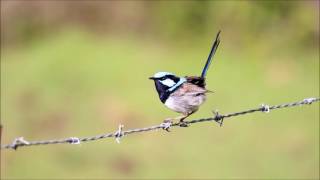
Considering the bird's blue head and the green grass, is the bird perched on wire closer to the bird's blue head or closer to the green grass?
the bird's blue head

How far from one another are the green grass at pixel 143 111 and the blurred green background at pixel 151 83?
0.01m

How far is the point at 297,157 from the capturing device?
7.91 meters

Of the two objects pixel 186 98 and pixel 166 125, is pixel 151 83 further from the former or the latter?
pixel 166 125

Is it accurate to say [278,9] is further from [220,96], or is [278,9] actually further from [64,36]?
[64,36]

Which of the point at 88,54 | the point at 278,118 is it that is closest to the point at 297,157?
the point at 278,118

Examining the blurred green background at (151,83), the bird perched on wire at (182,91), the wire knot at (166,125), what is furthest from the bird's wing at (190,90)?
the blurred green background at (151,83)

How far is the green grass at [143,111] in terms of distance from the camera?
7969 mm

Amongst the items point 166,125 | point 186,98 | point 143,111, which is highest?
point 143,111

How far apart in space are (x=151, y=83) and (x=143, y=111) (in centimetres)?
88

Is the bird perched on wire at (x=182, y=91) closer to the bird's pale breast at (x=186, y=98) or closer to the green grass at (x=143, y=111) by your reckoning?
the bird's pale breast at (x=186, y=98)

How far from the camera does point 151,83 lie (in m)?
10.2

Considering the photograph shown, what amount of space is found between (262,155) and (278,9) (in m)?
3.62

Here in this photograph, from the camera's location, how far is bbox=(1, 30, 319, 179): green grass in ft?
26.1

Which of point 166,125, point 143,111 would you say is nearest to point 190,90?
point 166,125
